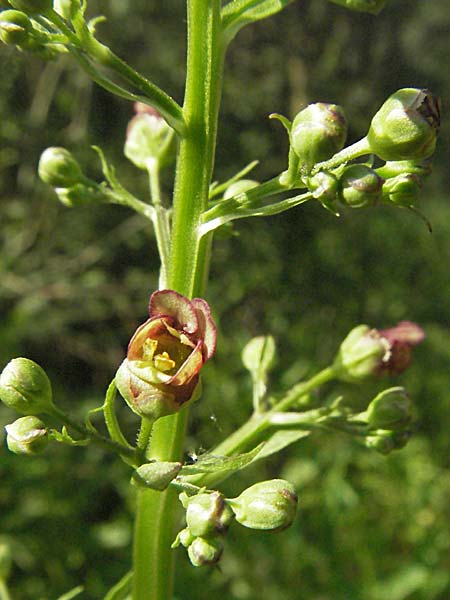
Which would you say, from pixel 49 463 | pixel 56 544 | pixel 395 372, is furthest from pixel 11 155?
pixel 395 372

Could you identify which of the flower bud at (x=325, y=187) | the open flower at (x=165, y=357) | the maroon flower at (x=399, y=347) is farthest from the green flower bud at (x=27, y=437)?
the maroon flower at (x=399, y=347)

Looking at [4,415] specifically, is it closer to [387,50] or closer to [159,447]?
[159,447]

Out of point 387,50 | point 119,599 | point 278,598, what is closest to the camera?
point 119,599

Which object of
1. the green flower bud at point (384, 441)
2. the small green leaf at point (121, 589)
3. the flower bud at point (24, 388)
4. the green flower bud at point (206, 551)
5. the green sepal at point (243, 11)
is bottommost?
the small green leaf at point (121, 589)

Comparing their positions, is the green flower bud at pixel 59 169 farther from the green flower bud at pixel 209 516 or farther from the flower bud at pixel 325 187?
the green flower bud at pixel 209 516

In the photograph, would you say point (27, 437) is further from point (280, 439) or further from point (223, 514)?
point (280, 439)

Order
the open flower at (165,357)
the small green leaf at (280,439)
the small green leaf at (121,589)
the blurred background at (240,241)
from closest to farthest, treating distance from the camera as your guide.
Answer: the open flower at (165,357) < the small green leaf at (121,589) < the small green leaf at (280,439) < the blurred background at (240,241)
